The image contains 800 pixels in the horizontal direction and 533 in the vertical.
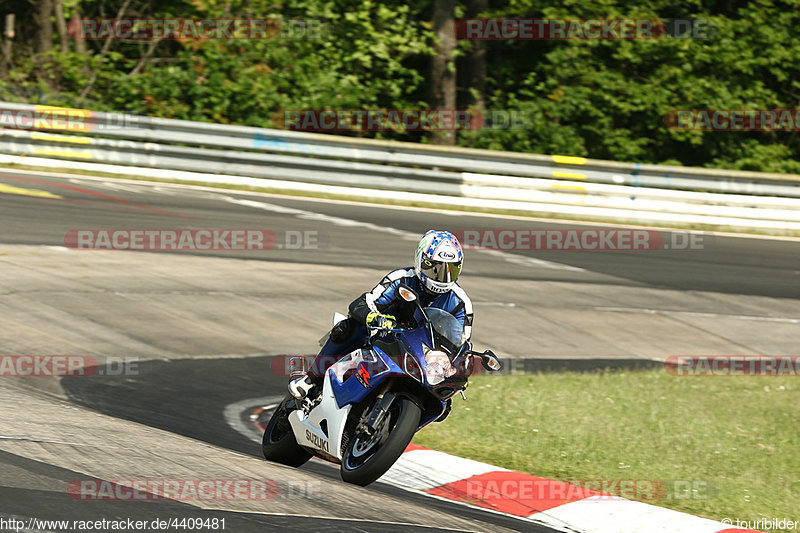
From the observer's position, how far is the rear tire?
7566 mm

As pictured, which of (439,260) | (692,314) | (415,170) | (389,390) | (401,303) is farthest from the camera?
(415,170)

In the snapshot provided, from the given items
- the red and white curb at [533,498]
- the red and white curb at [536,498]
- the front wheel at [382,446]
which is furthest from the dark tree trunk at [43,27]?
the front wheel at [382,446]

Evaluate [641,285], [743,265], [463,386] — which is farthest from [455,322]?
[743,265]

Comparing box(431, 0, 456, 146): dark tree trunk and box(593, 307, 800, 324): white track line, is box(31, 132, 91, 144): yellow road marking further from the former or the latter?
box(593, 307, 800, 324): white track line

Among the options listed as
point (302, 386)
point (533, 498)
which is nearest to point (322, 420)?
point (302, 386)

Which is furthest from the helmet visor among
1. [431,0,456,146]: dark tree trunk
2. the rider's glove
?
[431,0,456,146]: dark tree trunk

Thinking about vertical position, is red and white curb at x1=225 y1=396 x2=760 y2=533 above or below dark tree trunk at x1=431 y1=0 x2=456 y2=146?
below

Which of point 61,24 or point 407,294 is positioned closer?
point 407,294

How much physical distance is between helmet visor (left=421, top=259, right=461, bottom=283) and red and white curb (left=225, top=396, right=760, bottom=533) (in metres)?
1.71

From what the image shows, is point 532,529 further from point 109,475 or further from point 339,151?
point 339,151

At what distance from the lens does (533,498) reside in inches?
298

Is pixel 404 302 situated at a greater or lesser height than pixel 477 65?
lesser

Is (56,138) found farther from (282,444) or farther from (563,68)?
(282,444)

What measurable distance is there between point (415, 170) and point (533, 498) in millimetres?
13704
